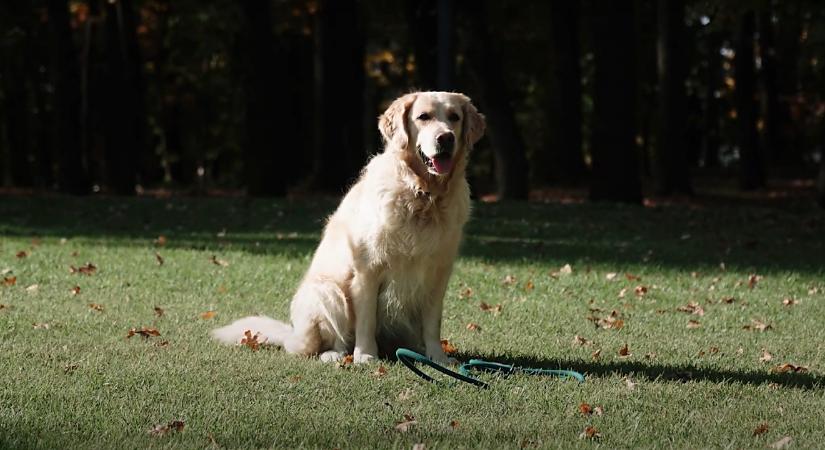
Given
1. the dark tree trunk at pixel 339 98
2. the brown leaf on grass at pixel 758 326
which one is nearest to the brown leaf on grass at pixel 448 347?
the brown leaf on grass at pixel 758 326

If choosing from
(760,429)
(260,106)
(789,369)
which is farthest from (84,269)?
(260,106)

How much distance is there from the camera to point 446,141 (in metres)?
6.63

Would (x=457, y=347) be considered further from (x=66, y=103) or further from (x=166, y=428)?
(x=66, y=103)

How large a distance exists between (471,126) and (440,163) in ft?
1.35

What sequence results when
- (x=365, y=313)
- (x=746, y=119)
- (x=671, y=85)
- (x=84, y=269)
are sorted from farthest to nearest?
(x=746, y=119) < (x=671, y=85) < (x=84, y=269) < (x=365, y=313)

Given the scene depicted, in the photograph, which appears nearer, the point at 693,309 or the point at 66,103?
the point at 693,309

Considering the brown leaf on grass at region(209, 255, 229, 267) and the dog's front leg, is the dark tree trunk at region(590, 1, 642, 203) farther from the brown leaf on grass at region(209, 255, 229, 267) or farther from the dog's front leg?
the dog's front leg

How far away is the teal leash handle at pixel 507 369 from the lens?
255 inches

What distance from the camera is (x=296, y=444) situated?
496 centimetres

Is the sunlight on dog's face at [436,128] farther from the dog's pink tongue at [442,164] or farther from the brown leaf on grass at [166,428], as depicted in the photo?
the brown leaf on grass at [166,428]

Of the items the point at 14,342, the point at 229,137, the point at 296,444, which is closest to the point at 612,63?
the point at 14,342

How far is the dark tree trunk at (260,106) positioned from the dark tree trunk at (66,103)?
4.00m

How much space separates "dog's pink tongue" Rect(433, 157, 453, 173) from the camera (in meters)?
6.66

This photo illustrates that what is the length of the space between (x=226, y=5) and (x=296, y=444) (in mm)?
22746
